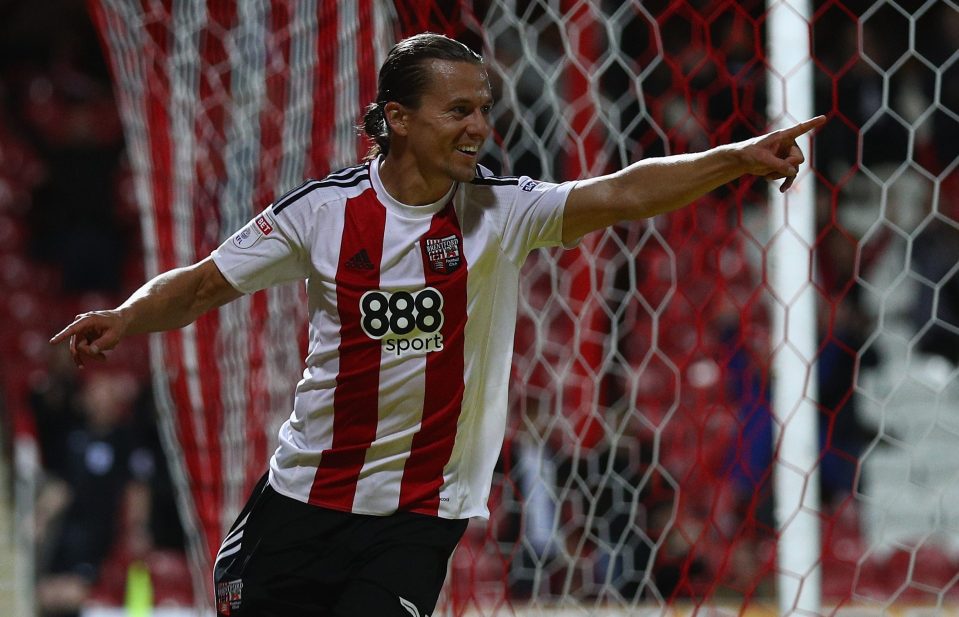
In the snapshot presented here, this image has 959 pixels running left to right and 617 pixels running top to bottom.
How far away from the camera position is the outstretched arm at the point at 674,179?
7.33ft

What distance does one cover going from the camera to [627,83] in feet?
21.4

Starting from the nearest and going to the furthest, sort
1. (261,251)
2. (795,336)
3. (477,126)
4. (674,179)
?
(674,179)
(477,126)
(261,251)
(795,336)

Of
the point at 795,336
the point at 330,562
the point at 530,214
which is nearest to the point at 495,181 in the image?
the point at 530,214

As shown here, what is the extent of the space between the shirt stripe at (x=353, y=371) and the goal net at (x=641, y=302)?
1.19 metres

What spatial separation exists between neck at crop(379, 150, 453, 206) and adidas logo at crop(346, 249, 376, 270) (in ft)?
0.45

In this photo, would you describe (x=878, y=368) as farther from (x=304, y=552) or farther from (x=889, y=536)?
(x=304, y=552)

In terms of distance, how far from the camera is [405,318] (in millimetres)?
2484

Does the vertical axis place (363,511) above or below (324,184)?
below

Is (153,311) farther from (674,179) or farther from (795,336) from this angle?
(795,336)

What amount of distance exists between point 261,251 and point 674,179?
0.82m

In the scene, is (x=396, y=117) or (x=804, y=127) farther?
(x=396, y=117)

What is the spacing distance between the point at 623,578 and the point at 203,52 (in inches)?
99.2

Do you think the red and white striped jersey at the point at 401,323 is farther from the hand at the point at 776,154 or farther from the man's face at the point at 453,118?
the hand at the point at 776,154

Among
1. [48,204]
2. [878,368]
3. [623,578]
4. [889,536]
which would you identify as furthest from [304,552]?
[48,204]
